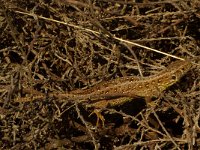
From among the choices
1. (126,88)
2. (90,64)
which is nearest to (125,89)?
(126,88)

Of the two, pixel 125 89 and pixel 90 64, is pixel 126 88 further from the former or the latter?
pixel 90 64

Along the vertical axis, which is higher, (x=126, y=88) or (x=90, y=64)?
(x=90, y=64)

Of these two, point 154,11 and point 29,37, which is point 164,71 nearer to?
point 154,11
